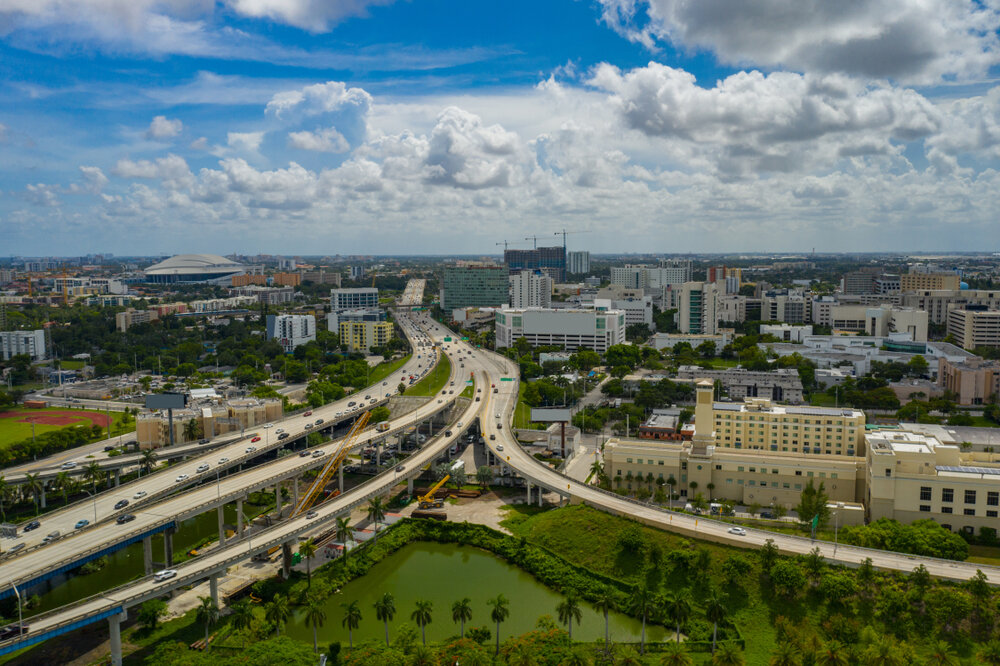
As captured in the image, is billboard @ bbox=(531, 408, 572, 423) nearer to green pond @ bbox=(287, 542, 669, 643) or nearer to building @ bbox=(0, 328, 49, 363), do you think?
green pond @ bbox=(287, 542, 669, 643)

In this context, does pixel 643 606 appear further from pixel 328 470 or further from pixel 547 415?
pixel 547 415

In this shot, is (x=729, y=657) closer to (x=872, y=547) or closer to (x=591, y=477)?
(x=872, y=547)

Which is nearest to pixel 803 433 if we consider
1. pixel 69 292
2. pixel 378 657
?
pixel 378 657

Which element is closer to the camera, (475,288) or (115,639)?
(115,639)

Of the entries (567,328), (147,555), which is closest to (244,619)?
(147,555)

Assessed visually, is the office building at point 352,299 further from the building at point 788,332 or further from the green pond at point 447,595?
the green pond at point 447,595

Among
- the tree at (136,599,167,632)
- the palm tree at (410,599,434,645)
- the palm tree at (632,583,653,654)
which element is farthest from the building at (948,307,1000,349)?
the tree at (136,599,167,632)
